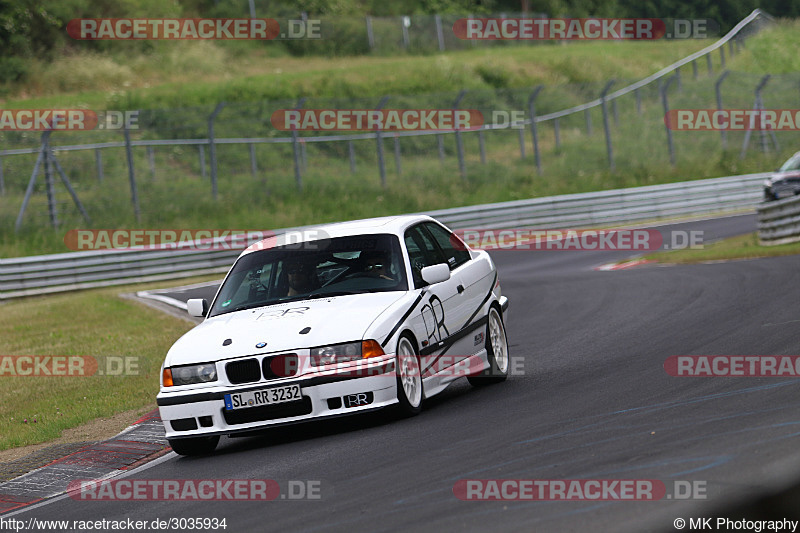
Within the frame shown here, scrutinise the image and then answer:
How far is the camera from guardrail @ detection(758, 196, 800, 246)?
19.7 meters

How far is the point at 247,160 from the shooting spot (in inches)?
1184

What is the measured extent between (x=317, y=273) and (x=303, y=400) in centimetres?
148

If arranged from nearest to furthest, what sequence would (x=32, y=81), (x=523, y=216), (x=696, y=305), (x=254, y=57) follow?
(x=696, y=305) → (x=523, y=216) → (x=32, y=81) → (x=254, y=57)

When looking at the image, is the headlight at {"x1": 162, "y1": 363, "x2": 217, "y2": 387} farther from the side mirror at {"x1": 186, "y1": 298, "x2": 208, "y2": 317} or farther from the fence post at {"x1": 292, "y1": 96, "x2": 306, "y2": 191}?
the fence post at {"x1": 292, "y1": 96, "x2": 306, "y2": 191}

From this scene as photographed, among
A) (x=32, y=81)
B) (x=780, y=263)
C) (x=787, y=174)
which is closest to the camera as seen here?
(x=780, y=263)

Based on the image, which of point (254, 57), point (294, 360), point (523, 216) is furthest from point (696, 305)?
point (254, 57)

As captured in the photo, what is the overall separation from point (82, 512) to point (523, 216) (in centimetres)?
2359

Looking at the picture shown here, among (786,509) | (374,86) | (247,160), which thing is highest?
(374,86)

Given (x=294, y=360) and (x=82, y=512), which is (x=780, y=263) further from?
(x=82, y=512)
